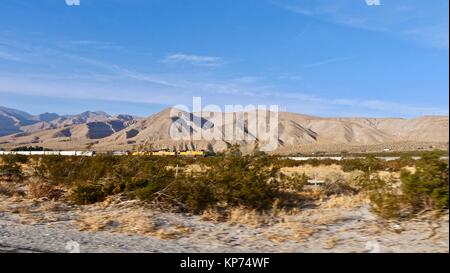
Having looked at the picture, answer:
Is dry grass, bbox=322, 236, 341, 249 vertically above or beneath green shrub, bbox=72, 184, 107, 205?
beneath


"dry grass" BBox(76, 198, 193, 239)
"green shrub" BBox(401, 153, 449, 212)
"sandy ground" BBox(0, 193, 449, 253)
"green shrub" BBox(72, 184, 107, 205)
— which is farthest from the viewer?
"green shrub" BBox(72, 184, 107, 205)

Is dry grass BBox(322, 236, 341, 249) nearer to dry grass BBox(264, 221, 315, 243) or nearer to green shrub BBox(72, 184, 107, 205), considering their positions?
dry grass BBox(264, 221, 315, 243)

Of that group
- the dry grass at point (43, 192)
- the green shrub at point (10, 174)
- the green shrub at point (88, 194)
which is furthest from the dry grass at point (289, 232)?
the green shrub at point (10, 174)

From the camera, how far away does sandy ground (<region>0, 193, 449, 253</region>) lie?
295 inches

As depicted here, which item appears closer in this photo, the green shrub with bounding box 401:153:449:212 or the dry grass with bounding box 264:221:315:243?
the dry grass with bounding box 264:221:315:243

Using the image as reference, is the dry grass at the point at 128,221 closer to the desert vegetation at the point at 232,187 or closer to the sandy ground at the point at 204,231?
the sandy ground at the point at 204,231

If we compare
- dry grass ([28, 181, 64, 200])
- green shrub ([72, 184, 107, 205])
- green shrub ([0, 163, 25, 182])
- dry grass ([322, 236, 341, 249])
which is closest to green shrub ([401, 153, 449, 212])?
dry grass ([322, 236, 341, 249])

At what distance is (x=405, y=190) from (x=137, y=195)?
6.77m

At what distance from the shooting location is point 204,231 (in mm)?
9320

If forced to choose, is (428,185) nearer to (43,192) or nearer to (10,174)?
(43,192)

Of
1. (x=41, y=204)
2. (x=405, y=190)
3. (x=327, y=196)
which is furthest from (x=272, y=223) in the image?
(x=41, y=204)

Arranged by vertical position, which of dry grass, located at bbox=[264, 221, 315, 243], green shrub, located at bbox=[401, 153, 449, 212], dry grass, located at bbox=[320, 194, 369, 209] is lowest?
dry grass, located at bbox=[264, 221, 315, 243]
